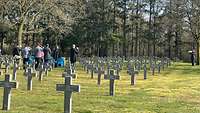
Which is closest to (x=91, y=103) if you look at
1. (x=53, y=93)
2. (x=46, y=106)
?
(x=46, y=106)

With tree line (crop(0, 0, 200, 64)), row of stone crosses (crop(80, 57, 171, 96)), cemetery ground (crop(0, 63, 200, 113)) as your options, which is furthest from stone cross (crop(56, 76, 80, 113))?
tree line (crop(0, 0, 200, 64))

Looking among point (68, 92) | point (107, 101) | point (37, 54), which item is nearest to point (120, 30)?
point (37, 54)

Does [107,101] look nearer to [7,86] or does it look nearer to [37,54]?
[7,86]

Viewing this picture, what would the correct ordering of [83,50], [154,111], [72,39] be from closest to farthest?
[154,111] < [72,39] < [83,50]

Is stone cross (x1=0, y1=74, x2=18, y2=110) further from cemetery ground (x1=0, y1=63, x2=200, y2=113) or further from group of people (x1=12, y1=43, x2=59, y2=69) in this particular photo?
group of people (x1=12, y1=43, x2=59, y2=69)

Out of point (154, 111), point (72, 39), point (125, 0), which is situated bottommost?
point (154, 111)

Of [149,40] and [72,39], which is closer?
[72,39]

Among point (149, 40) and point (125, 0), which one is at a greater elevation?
point (125, 0)

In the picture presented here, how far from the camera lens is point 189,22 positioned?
5069cm

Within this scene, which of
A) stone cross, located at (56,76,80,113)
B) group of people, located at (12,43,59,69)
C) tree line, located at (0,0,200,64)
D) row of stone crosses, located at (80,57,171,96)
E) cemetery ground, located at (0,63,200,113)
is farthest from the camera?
tree line, located at (0,0,200,64)

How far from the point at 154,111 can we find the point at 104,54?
209ft

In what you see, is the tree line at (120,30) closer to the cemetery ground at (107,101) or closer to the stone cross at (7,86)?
the cemetery ground at (107,101)

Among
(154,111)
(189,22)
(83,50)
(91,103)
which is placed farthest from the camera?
(83,50)

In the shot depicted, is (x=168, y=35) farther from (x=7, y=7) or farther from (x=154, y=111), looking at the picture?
(x=154, y=111)
